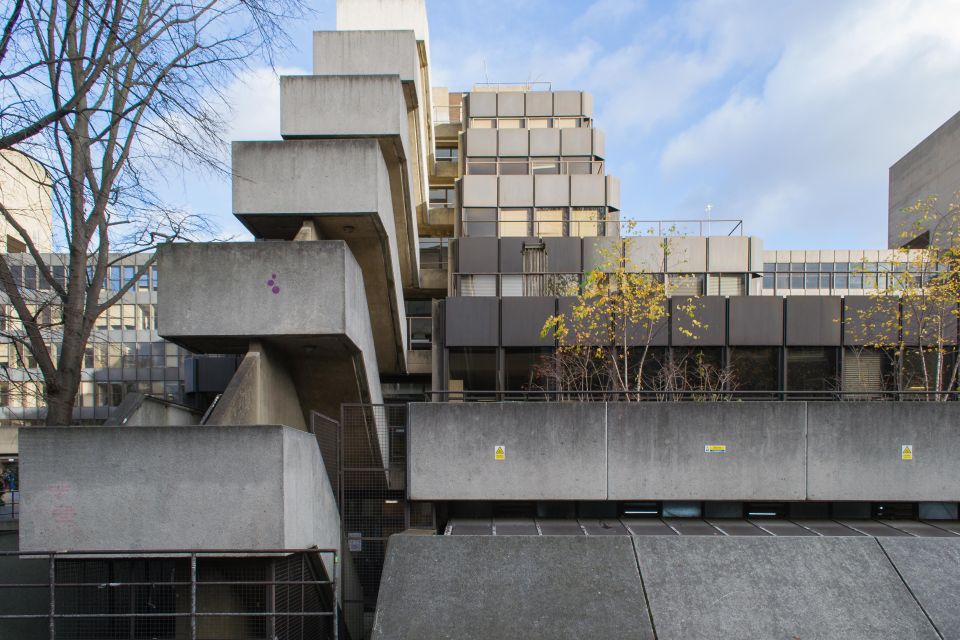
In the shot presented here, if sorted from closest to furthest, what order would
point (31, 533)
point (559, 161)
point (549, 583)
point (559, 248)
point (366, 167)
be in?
point (31, 533)
point (549, 583)
point (366, 167)
point (559, 248)
point (559, 161)

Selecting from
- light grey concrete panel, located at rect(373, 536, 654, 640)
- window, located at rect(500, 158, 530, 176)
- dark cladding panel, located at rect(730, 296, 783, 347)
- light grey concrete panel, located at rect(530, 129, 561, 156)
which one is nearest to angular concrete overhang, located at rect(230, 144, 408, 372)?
light grey concrete panel, located at rect(373, 536, 654, 640)

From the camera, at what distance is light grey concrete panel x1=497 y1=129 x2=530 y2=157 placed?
24922mm

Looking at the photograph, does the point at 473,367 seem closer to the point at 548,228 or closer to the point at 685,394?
the point at 685,394

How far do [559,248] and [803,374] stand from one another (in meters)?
8.16

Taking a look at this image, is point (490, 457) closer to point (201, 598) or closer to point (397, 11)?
point (201, 598)

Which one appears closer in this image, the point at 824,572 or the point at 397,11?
the point at 824,572

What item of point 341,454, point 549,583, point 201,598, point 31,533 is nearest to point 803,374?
point 549,583

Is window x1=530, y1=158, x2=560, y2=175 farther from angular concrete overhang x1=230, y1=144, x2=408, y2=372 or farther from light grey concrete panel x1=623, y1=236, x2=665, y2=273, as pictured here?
angular concrete overhang x1=230, y1=144, x2=408, y2=372

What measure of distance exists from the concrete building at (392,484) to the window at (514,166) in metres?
11.5

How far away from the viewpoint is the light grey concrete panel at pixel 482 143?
25.0 metres

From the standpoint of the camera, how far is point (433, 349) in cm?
1795

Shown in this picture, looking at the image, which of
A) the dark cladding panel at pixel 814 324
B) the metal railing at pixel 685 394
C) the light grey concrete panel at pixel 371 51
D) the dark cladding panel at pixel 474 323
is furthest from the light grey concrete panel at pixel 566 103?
the light grey concrete panel at pixel 371 51

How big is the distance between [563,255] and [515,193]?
460 cm

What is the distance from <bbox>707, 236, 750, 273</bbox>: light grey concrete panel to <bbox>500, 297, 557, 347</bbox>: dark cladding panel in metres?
6.53
